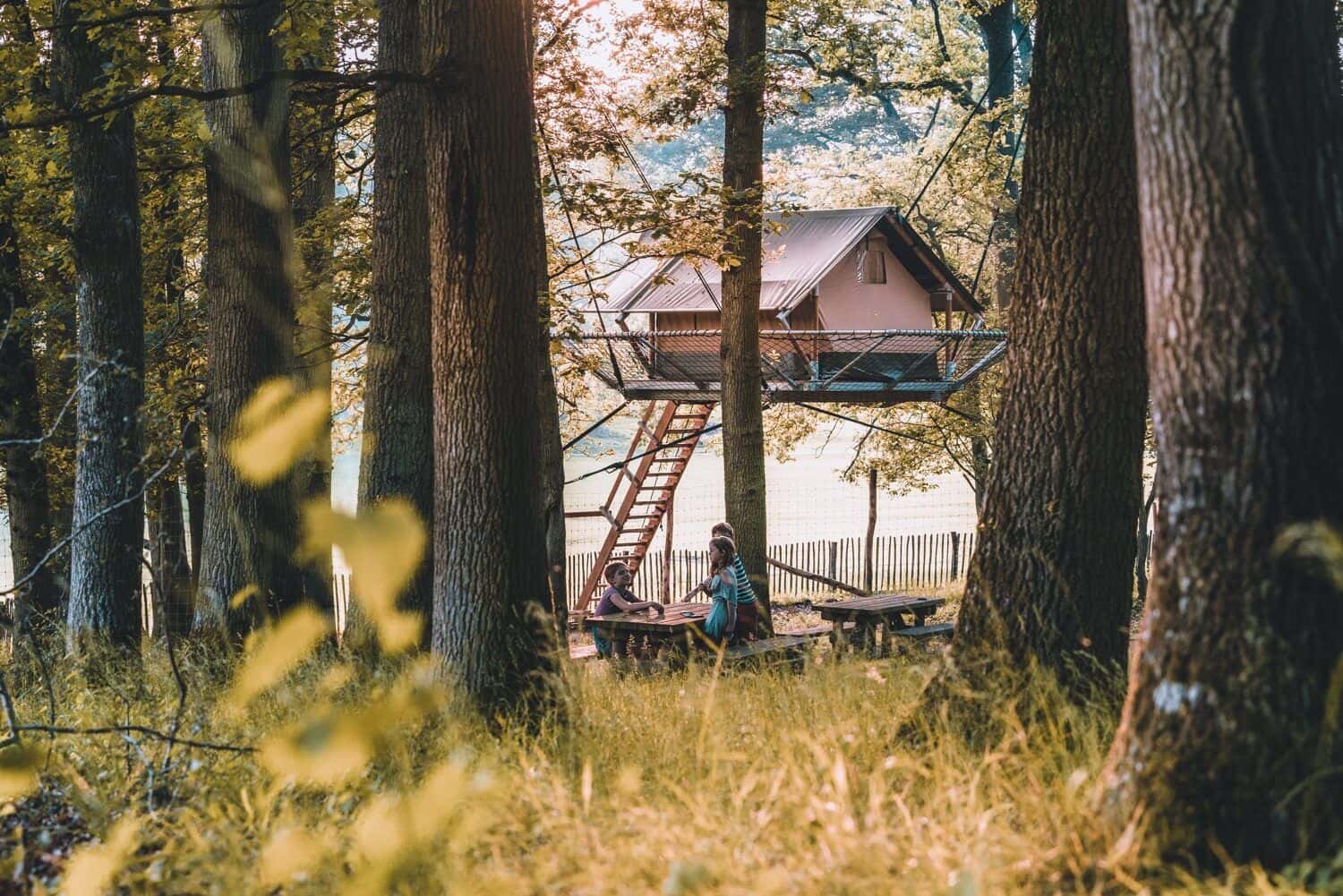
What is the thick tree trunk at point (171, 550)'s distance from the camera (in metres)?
15.4

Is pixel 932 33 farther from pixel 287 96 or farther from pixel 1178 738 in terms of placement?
pixel 1178 738

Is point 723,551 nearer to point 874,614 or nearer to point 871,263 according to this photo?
point 874,614

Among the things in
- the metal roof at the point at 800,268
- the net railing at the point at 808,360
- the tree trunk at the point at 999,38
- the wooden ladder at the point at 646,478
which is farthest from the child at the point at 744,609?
the tree trunk at the point at 999,38

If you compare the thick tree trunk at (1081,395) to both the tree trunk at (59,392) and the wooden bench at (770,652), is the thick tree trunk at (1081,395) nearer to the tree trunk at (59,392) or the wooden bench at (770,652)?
the wooden bench at (770,652)

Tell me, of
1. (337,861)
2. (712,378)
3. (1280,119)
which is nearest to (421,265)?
(337,861)

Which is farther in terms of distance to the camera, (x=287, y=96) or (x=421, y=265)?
(x=287, y=96)

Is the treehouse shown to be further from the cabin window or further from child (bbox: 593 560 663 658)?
child (bbox: 593 560 663 658)

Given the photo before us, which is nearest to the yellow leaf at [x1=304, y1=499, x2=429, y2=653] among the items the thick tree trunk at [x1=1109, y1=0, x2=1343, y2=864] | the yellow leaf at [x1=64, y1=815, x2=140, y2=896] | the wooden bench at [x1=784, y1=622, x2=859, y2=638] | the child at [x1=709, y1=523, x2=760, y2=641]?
the yellow leaf at [x1=64, y1=815, x2=140, y2=896]

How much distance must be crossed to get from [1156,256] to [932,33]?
3197 centimetres

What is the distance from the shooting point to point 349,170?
14.6m

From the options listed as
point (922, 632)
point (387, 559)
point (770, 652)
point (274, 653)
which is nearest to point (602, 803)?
point (387, 559)

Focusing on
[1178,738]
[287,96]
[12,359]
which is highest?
[287,96]

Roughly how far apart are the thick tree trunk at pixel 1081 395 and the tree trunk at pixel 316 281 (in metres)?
6.24

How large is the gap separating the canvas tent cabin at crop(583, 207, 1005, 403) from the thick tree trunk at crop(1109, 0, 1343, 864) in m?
13.7
